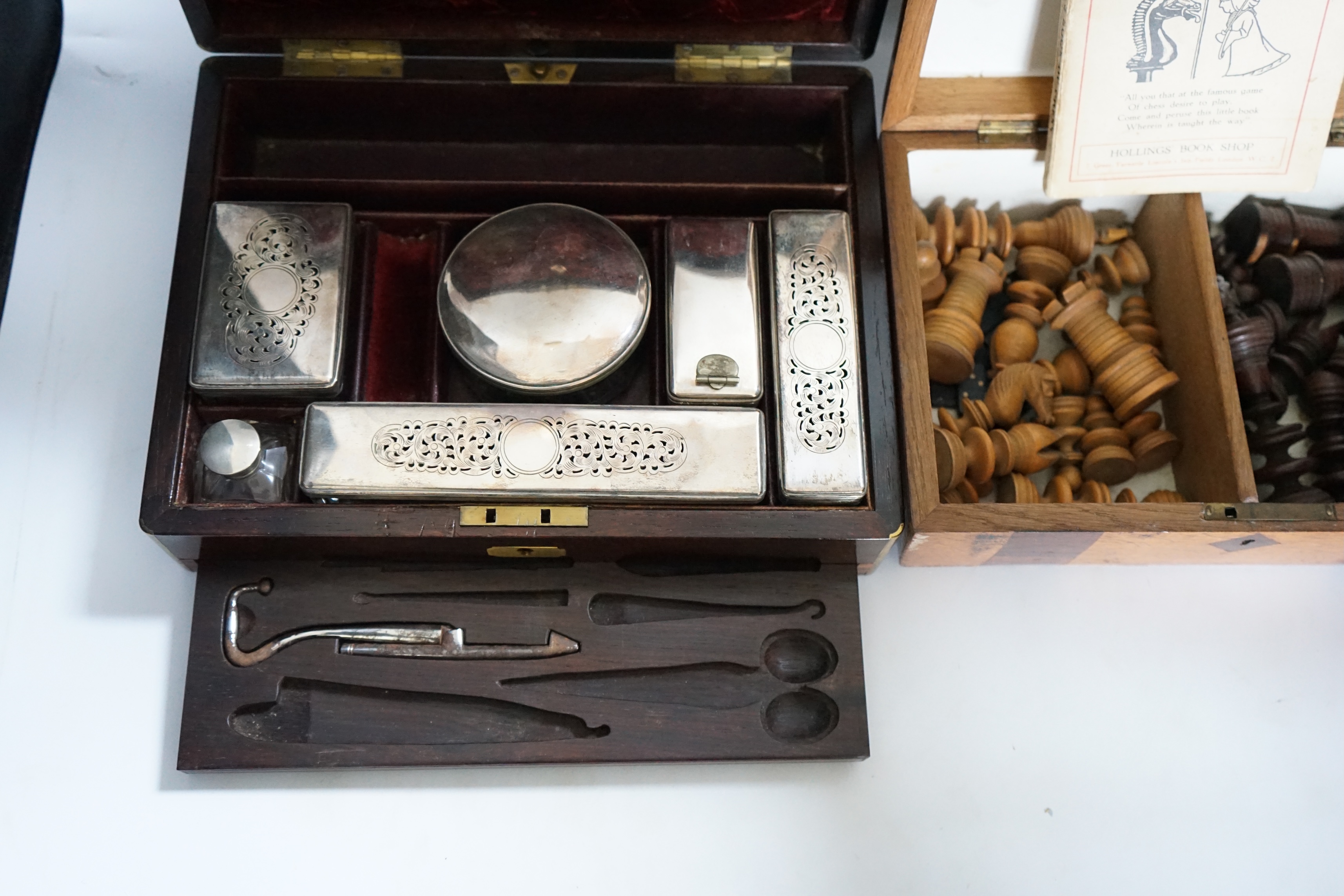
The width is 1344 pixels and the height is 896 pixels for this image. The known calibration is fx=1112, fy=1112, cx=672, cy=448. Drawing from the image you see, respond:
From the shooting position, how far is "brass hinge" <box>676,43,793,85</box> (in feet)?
4.76

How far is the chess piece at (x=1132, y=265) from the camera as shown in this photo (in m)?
1.52

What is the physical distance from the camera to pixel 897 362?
1318mm

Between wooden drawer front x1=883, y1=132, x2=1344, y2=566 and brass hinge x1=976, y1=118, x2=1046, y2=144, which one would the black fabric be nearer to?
wooden drawer front x1=883, y1=132, x2=1344, y2=566

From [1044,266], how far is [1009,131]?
0.19m

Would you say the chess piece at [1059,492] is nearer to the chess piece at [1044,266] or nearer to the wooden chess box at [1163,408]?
the wooden chess box at [1163,408]

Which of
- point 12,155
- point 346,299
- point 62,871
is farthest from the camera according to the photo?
point 12,155

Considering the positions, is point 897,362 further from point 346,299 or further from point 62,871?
point 62,871

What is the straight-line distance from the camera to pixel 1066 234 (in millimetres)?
1517

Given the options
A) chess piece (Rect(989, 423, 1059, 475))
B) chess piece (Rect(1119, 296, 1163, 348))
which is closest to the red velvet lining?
chess piece (Rect(989, 423, 1059, 475))

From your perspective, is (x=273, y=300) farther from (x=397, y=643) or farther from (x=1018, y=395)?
(x=1018, y=395)

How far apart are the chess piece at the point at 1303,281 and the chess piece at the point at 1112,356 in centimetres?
19

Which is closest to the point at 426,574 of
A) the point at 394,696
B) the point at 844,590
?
the point at 394,696

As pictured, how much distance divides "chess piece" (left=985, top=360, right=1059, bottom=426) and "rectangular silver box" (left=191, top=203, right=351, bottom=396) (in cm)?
82

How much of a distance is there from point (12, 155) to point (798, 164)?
3.47 ft
